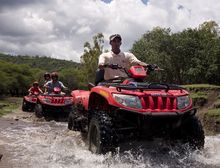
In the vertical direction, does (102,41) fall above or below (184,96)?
above

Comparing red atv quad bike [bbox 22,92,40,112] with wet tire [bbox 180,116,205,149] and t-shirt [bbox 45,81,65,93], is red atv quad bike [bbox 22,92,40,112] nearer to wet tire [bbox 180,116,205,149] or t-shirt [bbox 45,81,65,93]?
t-shirt [bbox 45,81,65,93]

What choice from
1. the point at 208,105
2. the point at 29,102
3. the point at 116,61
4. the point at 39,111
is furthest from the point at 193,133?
the point at 29,102

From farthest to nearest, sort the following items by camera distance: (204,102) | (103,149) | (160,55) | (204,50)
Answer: (160,55) → (204,50) → (204,102) → (103,149)

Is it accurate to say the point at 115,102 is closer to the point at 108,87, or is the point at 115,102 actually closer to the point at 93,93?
the point at 108,87

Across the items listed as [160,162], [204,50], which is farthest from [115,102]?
[204,50]

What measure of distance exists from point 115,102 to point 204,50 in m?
30.5

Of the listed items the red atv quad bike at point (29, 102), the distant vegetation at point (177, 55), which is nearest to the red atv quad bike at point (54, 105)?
the red atv quad bike at point (29, 102)

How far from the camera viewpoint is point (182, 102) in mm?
6211

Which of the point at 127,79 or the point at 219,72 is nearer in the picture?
the point at 127,79

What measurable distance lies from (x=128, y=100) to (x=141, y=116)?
1.00ft

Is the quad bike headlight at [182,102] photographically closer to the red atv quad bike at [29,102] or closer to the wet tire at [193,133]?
the wet tire at [193,133]

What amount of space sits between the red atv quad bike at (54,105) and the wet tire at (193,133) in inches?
326

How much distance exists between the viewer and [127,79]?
688 cm

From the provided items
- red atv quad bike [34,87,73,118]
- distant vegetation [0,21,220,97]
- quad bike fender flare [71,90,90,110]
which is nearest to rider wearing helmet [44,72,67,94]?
red atv quad bike [34,87,73,118]
